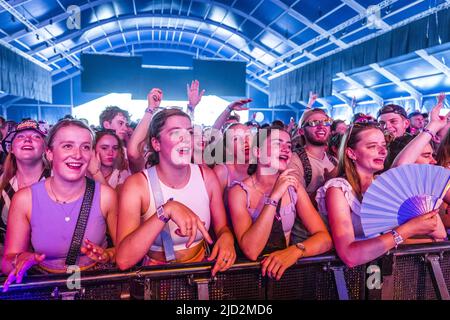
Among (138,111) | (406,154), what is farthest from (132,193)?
(138,111)

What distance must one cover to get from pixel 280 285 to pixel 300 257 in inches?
5.7

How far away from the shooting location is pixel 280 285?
4.78 feet

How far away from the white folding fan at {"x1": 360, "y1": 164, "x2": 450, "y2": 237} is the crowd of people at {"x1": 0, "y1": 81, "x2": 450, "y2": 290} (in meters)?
0.06

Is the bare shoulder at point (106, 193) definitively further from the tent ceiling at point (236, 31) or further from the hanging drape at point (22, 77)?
the hanging drape at point (22, 77)

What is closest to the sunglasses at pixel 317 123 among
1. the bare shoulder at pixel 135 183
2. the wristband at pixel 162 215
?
the bare shoulder at pixel 135 183

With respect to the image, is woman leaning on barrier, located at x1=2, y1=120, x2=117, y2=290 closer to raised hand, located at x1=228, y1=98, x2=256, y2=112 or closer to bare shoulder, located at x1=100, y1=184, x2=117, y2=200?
bare shoulder, located at x1=100, y1=184, x2=117, y2=200

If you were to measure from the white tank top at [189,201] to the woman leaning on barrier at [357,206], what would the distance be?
626 millimetres

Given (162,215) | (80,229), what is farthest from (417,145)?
(80,229)

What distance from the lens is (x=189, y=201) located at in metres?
2.00

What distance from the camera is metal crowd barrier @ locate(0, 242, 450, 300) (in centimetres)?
127

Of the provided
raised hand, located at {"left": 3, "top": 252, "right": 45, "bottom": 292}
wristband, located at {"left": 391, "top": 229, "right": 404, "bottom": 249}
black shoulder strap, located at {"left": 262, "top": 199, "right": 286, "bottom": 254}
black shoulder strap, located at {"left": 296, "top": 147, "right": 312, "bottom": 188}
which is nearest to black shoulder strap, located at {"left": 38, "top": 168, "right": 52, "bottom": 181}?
raised hand, located at {"left": 3, "top": 252, "right": 45, "bottom": 292}

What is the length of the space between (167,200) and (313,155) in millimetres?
1677

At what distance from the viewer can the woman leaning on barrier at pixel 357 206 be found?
1.52 meters
